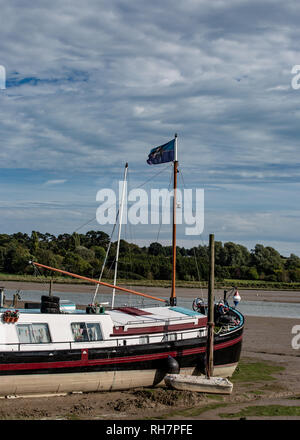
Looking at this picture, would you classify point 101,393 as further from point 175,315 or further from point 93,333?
point 175,315

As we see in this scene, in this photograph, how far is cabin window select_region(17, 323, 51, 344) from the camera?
803 inches

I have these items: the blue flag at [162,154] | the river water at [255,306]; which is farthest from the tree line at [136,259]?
the blue flag at [162,154]

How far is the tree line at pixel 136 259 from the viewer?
94312 mm

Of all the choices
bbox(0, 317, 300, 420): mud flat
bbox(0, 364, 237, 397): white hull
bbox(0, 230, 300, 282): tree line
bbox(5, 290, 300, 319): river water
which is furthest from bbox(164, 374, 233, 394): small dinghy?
bbox(0, 230, 300, 282): tree line

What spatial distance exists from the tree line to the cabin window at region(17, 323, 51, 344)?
183 ft

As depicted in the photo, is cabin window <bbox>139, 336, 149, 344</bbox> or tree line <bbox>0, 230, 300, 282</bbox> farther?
tree line <bbox>0, 230, 300, 282</bbox>

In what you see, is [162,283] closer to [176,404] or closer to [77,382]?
[77,382]

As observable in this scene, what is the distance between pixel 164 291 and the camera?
8125cm

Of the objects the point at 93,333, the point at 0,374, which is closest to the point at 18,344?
the point at 0,374

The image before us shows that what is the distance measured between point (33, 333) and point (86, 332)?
215 cm

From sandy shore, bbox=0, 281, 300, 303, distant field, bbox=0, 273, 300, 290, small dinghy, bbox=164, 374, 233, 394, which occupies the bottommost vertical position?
sandy shore, bbox=0, 281, 300, 303

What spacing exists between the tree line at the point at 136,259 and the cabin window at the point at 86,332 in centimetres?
5523

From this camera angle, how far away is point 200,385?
21.0 meters

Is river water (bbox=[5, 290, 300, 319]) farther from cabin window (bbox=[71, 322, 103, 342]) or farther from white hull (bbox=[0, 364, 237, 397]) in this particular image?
cabin window (bbox=[71, 322, 103, 342])
